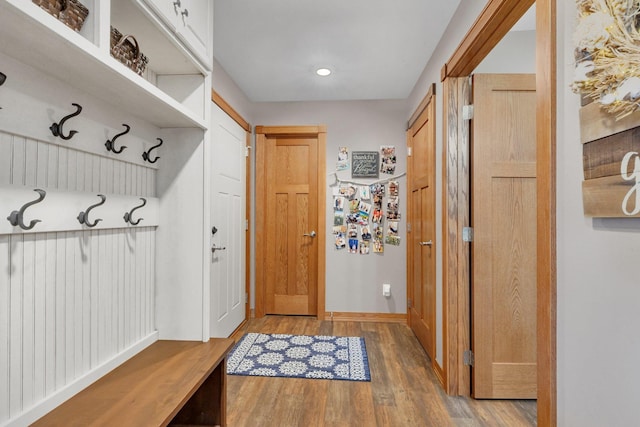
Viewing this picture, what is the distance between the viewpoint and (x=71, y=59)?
2.73 ft

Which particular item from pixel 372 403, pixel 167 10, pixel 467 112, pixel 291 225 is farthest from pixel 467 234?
pixel 291 225

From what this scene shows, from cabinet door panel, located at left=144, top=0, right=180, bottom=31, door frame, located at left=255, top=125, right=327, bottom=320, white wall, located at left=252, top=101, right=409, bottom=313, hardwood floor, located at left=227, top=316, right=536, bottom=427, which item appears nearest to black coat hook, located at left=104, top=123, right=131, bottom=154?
cabinet door panel, located at left=144, top=0, right=180, bottom=31

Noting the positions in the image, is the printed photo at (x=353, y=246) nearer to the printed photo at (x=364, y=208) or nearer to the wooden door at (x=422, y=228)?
the printed photo at (x=364, y=208)

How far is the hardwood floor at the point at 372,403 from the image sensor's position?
186cm

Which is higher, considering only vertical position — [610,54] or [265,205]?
[610,54]

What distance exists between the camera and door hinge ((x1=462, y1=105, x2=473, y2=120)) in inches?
83.7

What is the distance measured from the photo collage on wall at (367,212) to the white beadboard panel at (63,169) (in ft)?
7.96

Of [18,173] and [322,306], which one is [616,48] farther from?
[322,306]

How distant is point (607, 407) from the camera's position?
87 centimetres

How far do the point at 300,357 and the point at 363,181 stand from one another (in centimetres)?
187

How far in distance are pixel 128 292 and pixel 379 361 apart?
1.98m

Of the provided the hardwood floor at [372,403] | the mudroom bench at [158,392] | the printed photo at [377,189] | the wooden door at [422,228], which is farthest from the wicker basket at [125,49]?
the printed photo at [377,189]

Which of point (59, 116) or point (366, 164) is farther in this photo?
point (366, 164)

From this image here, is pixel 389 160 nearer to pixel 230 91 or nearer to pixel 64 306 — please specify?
pixel 230 91
